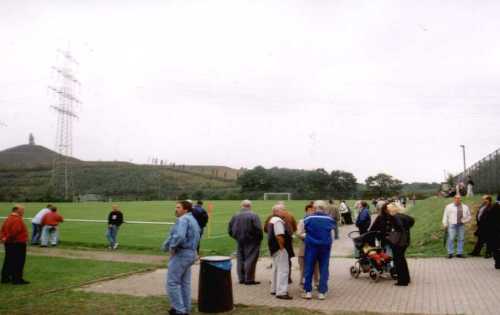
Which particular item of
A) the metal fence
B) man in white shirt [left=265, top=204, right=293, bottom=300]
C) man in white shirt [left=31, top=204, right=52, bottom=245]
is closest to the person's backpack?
man in white shirt [left=265, top=204, right=293, bottom=300]

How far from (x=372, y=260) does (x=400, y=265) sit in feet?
2.57

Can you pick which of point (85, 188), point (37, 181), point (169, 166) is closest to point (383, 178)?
point (169, 166)

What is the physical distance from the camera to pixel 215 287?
8.89 metres

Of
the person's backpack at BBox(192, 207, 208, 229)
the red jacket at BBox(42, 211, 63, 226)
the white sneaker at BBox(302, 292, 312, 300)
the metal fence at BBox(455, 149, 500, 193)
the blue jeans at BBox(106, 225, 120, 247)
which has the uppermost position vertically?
the metal fence at BBox(455, 149, 500, 193)

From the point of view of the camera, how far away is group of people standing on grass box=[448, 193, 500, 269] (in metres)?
14.1

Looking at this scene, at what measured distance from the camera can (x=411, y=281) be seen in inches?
460

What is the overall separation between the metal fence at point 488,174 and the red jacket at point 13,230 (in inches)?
1018

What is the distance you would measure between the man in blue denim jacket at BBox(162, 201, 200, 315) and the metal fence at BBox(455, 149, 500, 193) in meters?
25.5

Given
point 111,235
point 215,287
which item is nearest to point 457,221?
point 215,287

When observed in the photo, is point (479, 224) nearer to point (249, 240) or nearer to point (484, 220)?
point (484, 220)

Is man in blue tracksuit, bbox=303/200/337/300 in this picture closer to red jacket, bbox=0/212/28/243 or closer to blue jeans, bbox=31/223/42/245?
red jacket, bbox=0/212/28/243

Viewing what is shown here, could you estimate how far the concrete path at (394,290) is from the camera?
906 cm

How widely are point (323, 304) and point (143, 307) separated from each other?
3205 mm

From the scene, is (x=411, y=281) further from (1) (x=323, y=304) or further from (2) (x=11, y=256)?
(2) (x=11, y=256)
